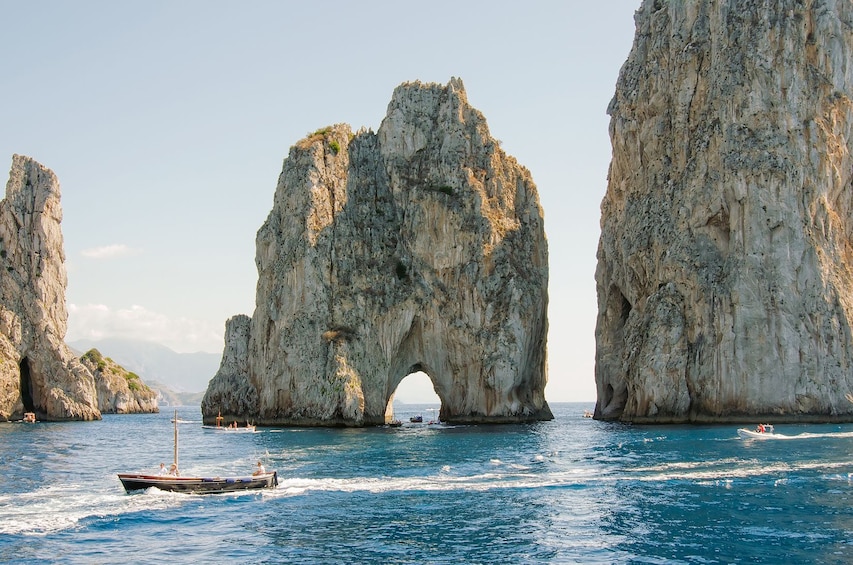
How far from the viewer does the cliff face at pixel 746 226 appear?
87.0 meters

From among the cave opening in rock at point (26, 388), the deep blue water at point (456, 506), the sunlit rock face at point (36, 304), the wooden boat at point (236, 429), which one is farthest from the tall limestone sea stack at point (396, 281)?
the cave opening in rock at point (26, 388)

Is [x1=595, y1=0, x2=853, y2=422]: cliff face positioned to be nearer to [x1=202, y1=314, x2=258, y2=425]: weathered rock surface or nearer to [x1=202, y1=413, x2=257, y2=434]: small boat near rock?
[x1=202, y1=413, x2=257, y2=434]: small boat near rock

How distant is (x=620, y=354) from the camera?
10544 centimetres

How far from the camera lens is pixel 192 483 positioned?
44.8 metres

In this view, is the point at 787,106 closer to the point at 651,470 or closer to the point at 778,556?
the point at 651,470

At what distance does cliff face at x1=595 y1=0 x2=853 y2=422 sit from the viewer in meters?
87.0

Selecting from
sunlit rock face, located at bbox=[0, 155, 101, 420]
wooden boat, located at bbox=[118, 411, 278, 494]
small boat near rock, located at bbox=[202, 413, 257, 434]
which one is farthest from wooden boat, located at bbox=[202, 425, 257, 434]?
wooden boat, located at bbox=[118, 411, 278, 494]

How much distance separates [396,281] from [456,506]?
65.1 metres

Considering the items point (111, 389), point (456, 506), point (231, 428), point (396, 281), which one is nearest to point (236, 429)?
point (231, 428)

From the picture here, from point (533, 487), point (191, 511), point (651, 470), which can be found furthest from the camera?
point (651, 470)

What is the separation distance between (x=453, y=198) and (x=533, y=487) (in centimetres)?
6446

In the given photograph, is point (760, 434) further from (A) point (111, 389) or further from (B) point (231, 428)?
(A) point (111, 389)

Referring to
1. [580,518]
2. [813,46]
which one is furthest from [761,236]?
[580,518]

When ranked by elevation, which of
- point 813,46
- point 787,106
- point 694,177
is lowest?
point 694,177
